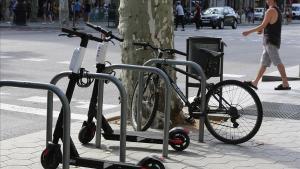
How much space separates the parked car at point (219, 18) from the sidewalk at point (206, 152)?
35740 millimetres

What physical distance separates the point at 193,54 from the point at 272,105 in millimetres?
2294

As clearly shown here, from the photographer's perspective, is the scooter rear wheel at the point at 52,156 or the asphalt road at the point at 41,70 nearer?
the scooter rear wheel at the point at 52,156

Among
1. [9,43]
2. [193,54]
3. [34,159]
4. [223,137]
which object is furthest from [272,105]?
[9,43]

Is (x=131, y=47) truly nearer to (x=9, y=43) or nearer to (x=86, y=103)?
(x=86, y=103)

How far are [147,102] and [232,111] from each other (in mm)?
1113

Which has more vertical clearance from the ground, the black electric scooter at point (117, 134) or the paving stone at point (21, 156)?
the black electric scooter at point (117, 134)

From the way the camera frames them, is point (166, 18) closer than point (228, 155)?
No

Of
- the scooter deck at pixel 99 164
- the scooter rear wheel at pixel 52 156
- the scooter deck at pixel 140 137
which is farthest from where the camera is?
the scooter deck at pixel 140 137

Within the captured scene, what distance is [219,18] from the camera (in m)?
43.2

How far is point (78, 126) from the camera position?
7695mm

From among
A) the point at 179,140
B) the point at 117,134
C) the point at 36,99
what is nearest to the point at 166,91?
the point at 179,140

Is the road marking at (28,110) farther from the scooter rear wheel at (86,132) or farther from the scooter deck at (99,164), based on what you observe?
the scooter deck at (99,164)

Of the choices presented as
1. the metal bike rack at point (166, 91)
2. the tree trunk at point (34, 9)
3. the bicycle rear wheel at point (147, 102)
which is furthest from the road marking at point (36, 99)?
the tree trunk at point (34, 9)

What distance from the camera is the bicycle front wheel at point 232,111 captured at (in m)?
6.63
